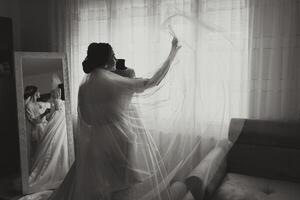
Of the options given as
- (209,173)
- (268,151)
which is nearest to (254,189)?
(209,173)

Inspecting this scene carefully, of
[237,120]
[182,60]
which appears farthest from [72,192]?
[237,120]

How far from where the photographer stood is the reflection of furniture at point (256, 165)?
7.14 feet

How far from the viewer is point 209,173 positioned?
227 cm

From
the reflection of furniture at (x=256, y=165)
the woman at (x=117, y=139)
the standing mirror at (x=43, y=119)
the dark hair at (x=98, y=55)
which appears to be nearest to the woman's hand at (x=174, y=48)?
the woman at (x=117, y=139)

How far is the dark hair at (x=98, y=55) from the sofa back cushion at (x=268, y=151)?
135 cm

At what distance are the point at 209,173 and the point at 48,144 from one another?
6.40 ft

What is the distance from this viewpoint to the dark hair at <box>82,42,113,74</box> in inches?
80.7

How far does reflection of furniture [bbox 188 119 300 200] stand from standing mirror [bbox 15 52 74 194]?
1.88 meters

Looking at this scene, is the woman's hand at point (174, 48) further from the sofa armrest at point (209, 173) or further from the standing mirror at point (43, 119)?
the standing mirror at point (43, 119)

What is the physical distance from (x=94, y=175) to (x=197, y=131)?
2.49ft

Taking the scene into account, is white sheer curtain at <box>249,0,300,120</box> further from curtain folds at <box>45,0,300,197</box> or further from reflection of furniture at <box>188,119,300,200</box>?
reflection of furniture at <box>188,119,300,200</box>

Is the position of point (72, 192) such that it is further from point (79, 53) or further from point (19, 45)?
point (19, 45)

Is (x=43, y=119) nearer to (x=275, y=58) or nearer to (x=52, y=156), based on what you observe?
(x=52, y=156)

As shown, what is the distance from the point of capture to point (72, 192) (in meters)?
2.29
